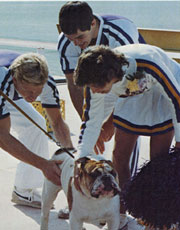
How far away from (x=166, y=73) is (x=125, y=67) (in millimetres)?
A: 253

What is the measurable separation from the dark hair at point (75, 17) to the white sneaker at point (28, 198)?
4.85 ft

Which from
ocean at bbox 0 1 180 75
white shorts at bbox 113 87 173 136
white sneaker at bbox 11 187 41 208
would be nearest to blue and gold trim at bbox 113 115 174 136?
white shorts at bbox 113 87 173 136

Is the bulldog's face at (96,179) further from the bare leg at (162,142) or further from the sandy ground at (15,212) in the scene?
the sandy ground at (15,212)

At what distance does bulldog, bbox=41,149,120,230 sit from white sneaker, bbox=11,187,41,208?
972 millimetres

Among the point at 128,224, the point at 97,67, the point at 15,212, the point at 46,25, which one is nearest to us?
the point at 97,67

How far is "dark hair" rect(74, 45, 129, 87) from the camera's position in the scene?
110 inches

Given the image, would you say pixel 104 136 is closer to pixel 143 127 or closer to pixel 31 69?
pixel 143 127

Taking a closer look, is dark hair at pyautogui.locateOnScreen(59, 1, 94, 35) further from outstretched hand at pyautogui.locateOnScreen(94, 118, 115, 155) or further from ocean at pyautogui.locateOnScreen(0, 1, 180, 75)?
ocean at pyautogui.locateOnScreen(0, 1, 180, 75)

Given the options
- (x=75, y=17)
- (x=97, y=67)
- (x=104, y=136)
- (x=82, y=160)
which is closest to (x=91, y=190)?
(x=82, y=160)

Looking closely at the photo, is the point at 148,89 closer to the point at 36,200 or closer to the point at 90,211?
the point at 90,211

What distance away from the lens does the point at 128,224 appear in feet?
12.5

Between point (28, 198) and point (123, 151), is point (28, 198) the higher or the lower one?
the lower one

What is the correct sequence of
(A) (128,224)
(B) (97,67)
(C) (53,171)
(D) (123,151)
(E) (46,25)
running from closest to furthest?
(B) (97,67) → (C) (53,171) → (D) (123,151) → (A) (128,224) → (E) (46,25)

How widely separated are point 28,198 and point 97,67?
5.87ft
